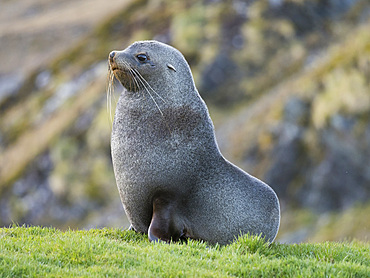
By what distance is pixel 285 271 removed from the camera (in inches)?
283

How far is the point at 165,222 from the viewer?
9008 millimetres

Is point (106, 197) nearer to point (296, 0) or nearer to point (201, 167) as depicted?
point (296, 0)

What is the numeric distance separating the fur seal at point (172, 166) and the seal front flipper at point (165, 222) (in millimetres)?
16

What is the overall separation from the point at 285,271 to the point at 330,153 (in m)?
14.6

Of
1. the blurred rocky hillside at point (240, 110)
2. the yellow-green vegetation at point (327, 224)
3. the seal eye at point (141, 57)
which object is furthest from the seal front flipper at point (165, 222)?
the blurred rocky hillside at point (240, 110)

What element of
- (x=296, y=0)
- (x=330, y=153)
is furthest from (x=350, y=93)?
(x=296, y=0)

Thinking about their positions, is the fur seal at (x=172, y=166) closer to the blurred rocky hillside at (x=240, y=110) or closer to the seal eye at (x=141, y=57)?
the seal eye at (x=141, y=57)

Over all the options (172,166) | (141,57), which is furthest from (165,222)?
(141,57)

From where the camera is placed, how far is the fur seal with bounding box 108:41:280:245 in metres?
9.30

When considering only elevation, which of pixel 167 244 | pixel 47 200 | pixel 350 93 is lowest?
pixel 47 200

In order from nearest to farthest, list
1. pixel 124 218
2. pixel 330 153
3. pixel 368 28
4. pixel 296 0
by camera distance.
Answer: pixel 330 153 → pixel 124 218 → pixel 368 28 → pixel 296 0

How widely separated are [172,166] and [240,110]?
2037cm

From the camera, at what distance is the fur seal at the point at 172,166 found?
30.5 feet

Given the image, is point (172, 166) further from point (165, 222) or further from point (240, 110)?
point (240, 110)
